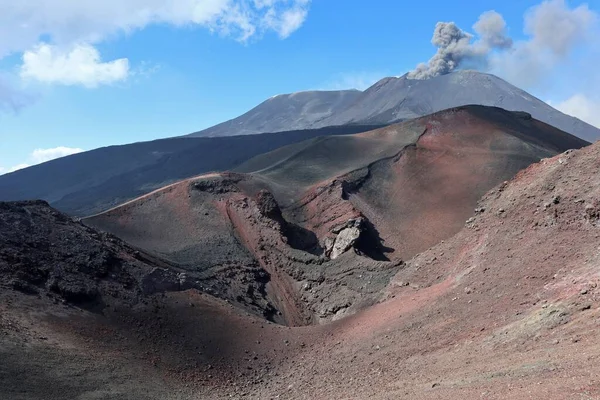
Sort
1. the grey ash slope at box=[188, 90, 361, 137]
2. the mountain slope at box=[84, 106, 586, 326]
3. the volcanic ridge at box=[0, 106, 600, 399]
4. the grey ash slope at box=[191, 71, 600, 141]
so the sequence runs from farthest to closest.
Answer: the grey ash slope at box=[188, 90, 361, 137] < the grey ash slope at box=[191, 71, 600, 141] < the mountain slope at box=[84, 106, 586, 326] < the volcanic ridge at box=[0, 106, 600, 399]

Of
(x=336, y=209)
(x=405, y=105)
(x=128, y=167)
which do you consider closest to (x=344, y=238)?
(x=336, y=209)

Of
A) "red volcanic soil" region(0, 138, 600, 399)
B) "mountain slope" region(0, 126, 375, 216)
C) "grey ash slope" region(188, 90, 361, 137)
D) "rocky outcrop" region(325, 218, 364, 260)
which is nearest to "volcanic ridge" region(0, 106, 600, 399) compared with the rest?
"red volcanic soil" region(0, 138, 600, 399)

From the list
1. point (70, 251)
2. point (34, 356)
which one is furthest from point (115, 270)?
point (34, 356)

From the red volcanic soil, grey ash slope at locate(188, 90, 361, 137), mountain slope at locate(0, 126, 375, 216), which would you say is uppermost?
grey ash slope at locate(188, 90, 361, 137)

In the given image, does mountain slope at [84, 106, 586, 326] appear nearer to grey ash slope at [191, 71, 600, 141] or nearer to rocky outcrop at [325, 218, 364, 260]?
rocky outcrop at [325, 218, 364, 260]

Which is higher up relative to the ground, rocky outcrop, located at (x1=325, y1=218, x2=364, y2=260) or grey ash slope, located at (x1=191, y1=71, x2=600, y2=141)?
grey ash slope, located at (x1=191, y1=71, x2=600, y2=141)

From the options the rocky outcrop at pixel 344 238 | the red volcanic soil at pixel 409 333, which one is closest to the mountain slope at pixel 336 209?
the rocky outcrop at pixel 344 238

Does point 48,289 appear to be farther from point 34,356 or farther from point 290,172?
point 290,172
